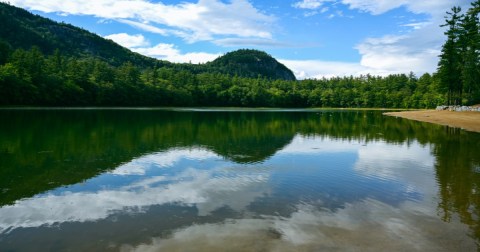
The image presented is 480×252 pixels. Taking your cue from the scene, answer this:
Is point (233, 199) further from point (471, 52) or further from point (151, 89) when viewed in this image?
point (151, 89)

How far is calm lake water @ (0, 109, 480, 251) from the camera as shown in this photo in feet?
30.6

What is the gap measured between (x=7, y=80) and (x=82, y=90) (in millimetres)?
25657

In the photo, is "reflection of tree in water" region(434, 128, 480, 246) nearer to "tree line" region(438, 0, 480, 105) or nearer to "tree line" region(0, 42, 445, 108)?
"tree line" region(438, 0, 480, 105)

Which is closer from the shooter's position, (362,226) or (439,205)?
(362,226)

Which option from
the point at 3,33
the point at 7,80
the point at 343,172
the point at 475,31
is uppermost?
the point at 3,33

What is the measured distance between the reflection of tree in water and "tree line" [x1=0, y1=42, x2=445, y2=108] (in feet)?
227

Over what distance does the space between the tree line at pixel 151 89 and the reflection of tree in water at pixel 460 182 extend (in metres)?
69.2

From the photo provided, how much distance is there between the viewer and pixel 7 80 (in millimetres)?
79125

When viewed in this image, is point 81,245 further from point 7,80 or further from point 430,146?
point 7,80

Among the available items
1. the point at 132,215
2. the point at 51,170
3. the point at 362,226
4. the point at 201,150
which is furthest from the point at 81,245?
the point at 201,150

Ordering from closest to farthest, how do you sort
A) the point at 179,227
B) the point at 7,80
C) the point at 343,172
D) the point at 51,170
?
the point at 179,227 < the point at 51,170 < the point at 343,172 < the point at 7,80

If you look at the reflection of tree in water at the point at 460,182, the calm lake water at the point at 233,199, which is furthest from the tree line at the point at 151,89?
the calm lake water at the point at 233,199

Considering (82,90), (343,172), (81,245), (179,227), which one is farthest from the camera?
(82,90)

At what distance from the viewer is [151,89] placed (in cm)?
13175
